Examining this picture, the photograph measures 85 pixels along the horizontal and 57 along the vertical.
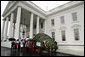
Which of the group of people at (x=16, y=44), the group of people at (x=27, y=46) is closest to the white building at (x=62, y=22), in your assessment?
the group of people at (x=16, y=44)

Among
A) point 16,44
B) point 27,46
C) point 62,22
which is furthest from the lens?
point 62,22

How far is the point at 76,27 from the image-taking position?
16.5 metres

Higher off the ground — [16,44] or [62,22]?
[62,22]

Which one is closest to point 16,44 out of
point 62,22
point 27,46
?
point 27,46

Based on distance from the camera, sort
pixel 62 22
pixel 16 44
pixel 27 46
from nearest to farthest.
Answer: pixel 27 46
pixel 16 44
pixel 62 22

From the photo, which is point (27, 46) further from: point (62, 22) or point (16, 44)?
point (62, 22)

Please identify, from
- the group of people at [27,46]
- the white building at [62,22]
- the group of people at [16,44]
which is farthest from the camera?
the white building at [62,22]

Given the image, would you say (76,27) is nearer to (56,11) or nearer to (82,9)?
(82,9)

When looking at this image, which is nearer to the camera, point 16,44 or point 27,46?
point 27,46

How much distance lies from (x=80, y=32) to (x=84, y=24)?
6.76 ft

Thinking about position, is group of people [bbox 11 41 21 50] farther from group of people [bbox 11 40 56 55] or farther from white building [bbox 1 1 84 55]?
white building [bbox 1 1 84 55]

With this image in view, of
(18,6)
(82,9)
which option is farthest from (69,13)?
(18,6)

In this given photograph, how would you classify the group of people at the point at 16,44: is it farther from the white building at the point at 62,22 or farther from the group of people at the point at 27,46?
the white building at the point at 62,22

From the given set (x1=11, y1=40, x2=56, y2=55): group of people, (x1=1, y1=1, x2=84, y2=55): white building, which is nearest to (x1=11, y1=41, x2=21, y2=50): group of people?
(x1=11, y1=40, x2=56, y2=55): group of people
